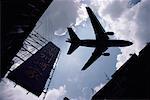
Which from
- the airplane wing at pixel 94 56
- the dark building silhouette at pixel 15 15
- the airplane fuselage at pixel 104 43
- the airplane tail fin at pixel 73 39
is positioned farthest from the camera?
the airplane tail fin at pixel 73 39

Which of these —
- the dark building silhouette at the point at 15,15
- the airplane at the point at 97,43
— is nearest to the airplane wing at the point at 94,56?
the airplane at the point at 97,43

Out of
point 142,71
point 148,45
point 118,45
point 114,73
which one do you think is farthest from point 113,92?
point 118,45

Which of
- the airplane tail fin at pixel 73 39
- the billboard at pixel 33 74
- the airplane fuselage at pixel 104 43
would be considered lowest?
the billboard at pixel 33 74

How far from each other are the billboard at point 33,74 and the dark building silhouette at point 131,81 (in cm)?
715

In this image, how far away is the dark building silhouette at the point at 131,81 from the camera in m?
20.1

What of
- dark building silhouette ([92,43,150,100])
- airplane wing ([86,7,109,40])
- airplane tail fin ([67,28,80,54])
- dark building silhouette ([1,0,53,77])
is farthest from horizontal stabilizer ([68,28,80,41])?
dark building silhouette ([1,0,53,77])

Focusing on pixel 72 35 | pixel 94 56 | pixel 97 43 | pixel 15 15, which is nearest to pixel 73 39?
pixel 72 35

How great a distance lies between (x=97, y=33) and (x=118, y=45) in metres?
4.42

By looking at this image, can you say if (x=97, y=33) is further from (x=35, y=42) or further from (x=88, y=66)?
(x=35, y=42)

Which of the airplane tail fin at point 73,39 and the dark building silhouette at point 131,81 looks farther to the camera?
the airplane tail fin at point 73,39

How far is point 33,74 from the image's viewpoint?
2241 cm

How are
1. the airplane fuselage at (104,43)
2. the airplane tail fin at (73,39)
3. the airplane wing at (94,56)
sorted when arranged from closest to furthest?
1. the airplane fuselage at (104,43)
2. the airplane wing at (94,56)
3. the airplane tail fin at (73,39)

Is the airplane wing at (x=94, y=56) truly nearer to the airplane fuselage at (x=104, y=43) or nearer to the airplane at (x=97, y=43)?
the airplane at (x=97, y=43)

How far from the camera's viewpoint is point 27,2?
14.4m
